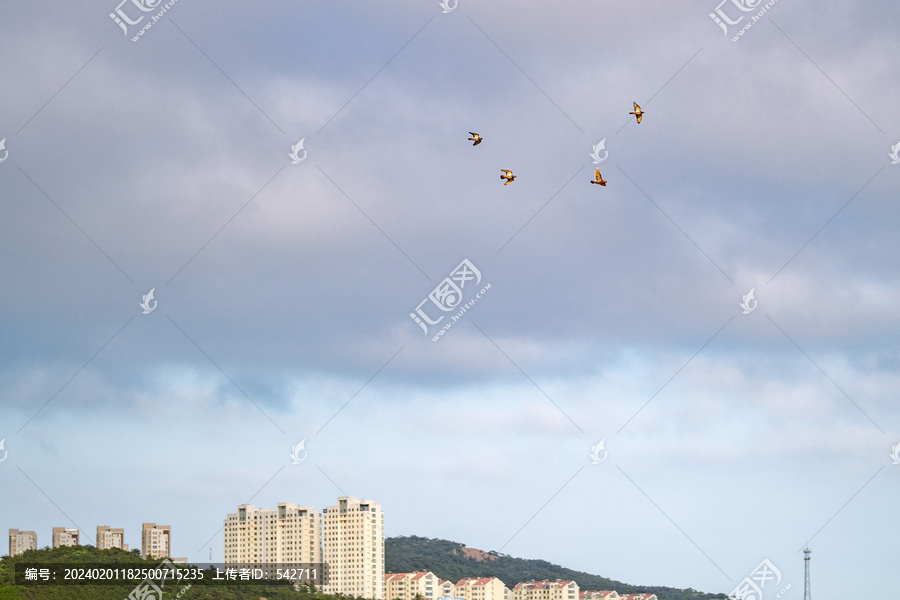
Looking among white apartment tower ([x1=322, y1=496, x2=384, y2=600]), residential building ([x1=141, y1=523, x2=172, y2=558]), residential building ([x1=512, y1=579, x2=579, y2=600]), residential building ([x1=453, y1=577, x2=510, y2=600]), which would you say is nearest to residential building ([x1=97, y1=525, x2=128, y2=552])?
residential building ([x1=141, y1=523, x2=172, y2=558])

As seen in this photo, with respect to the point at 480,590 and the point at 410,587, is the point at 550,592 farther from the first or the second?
the point at 410,587

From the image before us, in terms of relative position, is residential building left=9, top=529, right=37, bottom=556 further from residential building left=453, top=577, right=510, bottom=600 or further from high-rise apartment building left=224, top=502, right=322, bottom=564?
residential building left=453, top=577, right=510, bottom=600

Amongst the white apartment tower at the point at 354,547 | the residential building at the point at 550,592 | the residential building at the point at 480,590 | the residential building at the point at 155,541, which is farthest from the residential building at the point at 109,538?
the residential building at the point at 550,592

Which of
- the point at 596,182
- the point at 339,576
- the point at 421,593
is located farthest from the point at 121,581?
the point at 596,182

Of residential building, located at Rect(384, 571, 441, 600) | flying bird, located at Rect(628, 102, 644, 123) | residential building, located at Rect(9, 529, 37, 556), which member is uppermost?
flying bird, located at Rect(628, 102, 644, 123)

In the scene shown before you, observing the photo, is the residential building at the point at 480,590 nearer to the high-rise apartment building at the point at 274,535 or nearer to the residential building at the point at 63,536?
the high-rise apartment building at the point at 274,535

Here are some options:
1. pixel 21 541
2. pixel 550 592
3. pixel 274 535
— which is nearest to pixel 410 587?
pixel 274 535

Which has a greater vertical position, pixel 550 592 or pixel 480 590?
pixel 550 592
